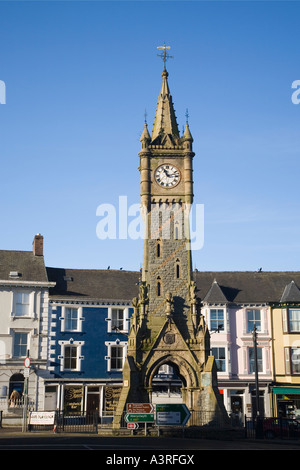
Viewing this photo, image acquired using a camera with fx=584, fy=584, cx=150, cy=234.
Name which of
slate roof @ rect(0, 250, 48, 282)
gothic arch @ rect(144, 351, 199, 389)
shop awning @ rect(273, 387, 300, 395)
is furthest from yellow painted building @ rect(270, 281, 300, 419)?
slate roof @ rect(0, 250, 48, 282)

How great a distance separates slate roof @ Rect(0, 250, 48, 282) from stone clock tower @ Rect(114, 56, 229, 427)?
498 inches

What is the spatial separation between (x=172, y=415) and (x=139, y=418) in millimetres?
1713

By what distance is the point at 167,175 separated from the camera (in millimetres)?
39625

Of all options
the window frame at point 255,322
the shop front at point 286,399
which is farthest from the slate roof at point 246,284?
the shop front at point 286,399

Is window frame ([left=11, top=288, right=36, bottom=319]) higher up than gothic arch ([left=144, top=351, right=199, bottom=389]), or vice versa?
window frame ([left=11, top=288, right=36, bottom=319])

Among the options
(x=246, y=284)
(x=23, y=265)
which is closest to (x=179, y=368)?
(x=246, y=284)

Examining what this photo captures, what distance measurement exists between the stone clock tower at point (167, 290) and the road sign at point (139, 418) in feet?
9.50

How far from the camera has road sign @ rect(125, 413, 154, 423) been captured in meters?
29.8

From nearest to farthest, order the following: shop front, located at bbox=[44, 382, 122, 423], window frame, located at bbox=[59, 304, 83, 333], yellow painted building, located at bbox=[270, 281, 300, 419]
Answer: shop front, located at bbox=[44, 382, 122, 423] < window frame, located at bbox=[59, 304, 83, 333] < yellow painted building, located at bbox=[270, 281, 300, 419]

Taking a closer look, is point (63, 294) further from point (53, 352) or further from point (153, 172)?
point (153, 172)

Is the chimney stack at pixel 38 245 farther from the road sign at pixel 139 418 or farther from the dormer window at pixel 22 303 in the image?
the road sign at pixel 139 418

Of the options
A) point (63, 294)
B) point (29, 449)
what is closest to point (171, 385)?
point (63, 294)

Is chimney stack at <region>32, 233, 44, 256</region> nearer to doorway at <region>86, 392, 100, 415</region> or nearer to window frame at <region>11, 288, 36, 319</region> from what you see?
window frame at <region>11, 288, 36, 319</region>
